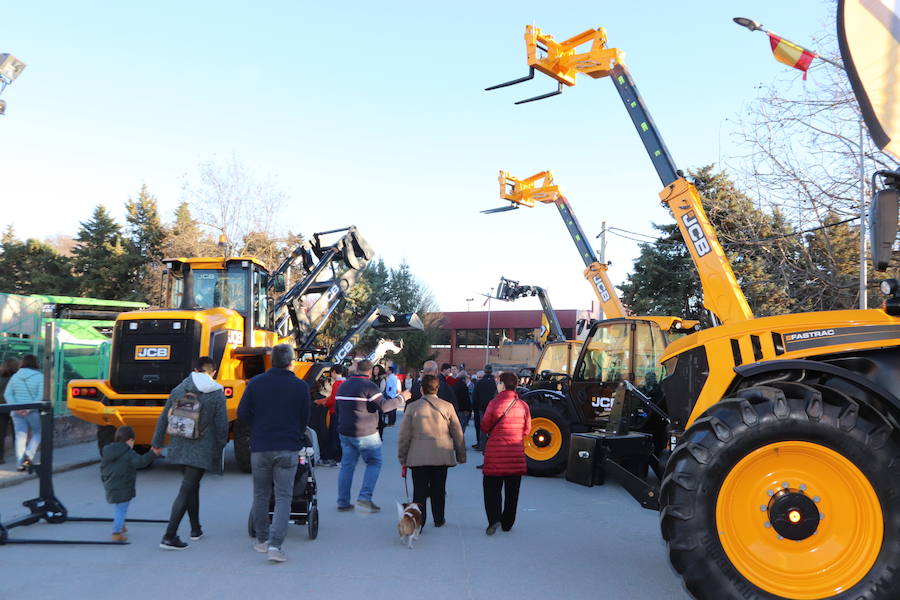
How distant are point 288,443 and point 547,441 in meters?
5.74

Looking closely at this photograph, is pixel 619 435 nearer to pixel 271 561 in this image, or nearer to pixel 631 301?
pixel 271 561

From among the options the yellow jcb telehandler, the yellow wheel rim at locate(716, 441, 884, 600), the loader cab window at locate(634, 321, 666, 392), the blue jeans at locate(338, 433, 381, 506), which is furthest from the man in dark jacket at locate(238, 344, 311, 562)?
the loader cab window at locate(634, 321, 666, 392)

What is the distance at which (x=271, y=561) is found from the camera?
5.98m

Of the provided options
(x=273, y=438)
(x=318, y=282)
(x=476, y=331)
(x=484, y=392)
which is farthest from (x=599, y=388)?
(x=476, y=331)

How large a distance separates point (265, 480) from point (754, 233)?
11472mm

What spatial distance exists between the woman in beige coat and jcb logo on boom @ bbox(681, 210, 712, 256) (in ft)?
15.9

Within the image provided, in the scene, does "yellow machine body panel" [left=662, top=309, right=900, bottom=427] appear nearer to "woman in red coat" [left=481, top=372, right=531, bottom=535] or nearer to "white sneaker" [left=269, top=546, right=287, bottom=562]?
"woman in red coat" [left=481, top=372, right=531, bottom=535]

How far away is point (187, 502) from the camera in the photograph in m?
6.44

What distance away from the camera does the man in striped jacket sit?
7879mm

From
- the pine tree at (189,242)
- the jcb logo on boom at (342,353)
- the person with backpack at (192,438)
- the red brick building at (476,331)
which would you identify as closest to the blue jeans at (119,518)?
the person with backpack at (192,438)

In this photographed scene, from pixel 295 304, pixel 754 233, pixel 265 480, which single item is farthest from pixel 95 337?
pixel 754 233

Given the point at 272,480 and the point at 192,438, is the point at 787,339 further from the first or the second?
the point at 192,438

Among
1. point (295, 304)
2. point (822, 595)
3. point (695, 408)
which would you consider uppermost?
point (295, 304)

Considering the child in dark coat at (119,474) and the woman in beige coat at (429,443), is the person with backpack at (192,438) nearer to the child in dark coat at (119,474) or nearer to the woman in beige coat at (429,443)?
the child in dark coat at (119,474)
